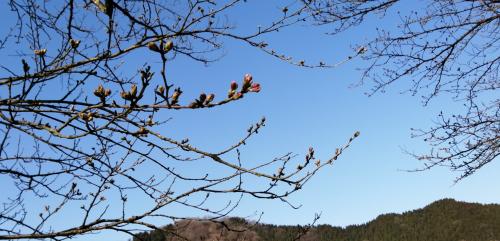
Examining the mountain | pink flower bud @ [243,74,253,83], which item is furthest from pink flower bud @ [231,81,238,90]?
the mountain

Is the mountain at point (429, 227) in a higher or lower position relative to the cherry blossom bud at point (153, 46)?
higher

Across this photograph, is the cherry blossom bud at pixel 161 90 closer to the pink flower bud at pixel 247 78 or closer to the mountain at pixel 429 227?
the pink flower bud at pixel 247 78

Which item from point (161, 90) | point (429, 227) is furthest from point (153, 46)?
point (429, 227)

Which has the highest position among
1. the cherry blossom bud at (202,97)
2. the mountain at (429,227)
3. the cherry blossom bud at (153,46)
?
the mountain at (429,227)

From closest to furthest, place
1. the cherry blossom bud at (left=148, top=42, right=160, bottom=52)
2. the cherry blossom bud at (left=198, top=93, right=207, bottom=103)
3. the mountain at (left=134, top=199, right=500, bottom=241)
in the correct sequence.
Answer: the cherry blossom bud at (left=148, top=42, right=160, bottom=52) → the cherry blossom bud at (left=198, top=93, right=207, bottom=103) → the mountain at (left=134, top=199, right=500, bottom=241)

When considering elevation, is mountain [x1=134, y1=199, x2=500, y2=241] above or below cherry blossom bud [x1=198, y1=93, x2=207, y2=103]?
above

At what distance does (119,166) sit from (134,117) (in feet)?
2.66

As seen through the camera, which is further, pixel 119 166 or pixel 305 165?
pixel 119 166

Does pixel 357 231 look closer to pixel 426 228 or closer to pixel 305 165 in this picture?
pixel 426 228

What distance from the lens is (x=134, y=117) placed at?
3.05 metres

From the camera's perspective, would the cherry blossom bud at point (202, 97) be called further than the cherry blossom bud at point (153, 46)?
Yes

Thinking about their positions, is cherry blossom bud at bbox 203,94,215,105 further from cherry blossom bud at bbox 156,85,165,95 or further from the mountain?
the mountain

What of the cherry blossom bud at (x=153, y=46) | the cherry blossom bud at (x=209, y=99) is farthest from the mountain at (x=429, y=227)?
the cherry blossom bud at (x=153, y=46)

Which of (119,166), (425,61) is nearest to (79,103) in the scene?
(119,166)
